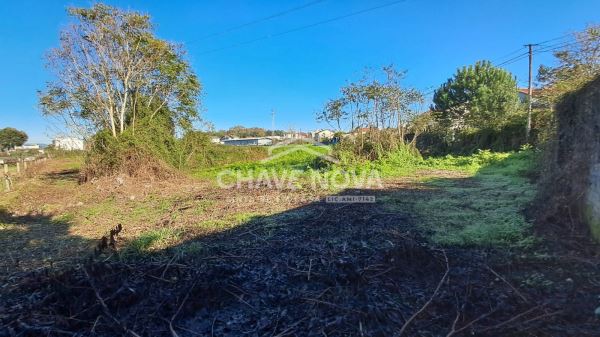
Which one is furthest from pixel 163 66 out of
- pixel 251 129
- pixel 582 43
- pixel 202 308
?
pixel 251 129

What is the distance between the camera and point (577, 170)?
3.40m

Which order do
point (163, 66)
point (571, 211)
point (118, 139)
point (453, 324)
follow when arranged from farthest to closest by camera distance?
point (163, 66), point (118, 139), point (571, 211), point (453, 324)

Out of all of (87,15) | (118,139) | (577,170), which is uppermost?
(87,15)

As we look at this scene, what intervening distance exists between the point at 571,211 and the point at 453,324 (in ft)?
7.89

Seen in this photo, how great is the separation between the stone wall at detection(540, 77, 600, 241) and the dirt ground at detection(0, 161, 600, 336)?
524mm

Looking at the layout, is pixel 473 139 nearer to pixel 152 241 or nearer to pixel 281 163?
pixel 281 163

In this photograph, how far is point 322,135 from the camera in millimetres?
14617

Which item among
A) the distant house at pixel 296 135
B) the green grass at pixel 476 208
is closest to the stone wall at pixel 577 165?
the green grass at pixel 476 208

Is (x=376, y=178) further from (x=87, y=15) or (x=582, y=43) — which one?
(x=87, y=15)

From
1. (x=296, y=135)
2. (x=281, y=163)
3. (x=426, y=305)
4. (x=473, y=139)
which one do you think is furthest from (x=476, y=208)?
(x=473, y=139)

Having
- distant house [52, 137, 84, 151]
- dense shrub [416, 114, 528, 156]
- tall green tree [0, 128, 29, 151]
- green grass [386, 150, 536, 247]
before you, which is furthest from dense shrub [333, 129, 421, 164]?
tall green tree [0, 128, 29, 151]

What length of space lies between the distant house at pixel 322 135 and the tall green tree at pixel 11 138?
45664mm

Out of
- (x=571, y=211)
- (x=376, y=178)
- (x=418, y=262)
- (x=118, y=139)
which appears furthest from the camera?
(x=118, y=139)

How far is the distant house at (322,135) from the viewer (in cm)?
1267
